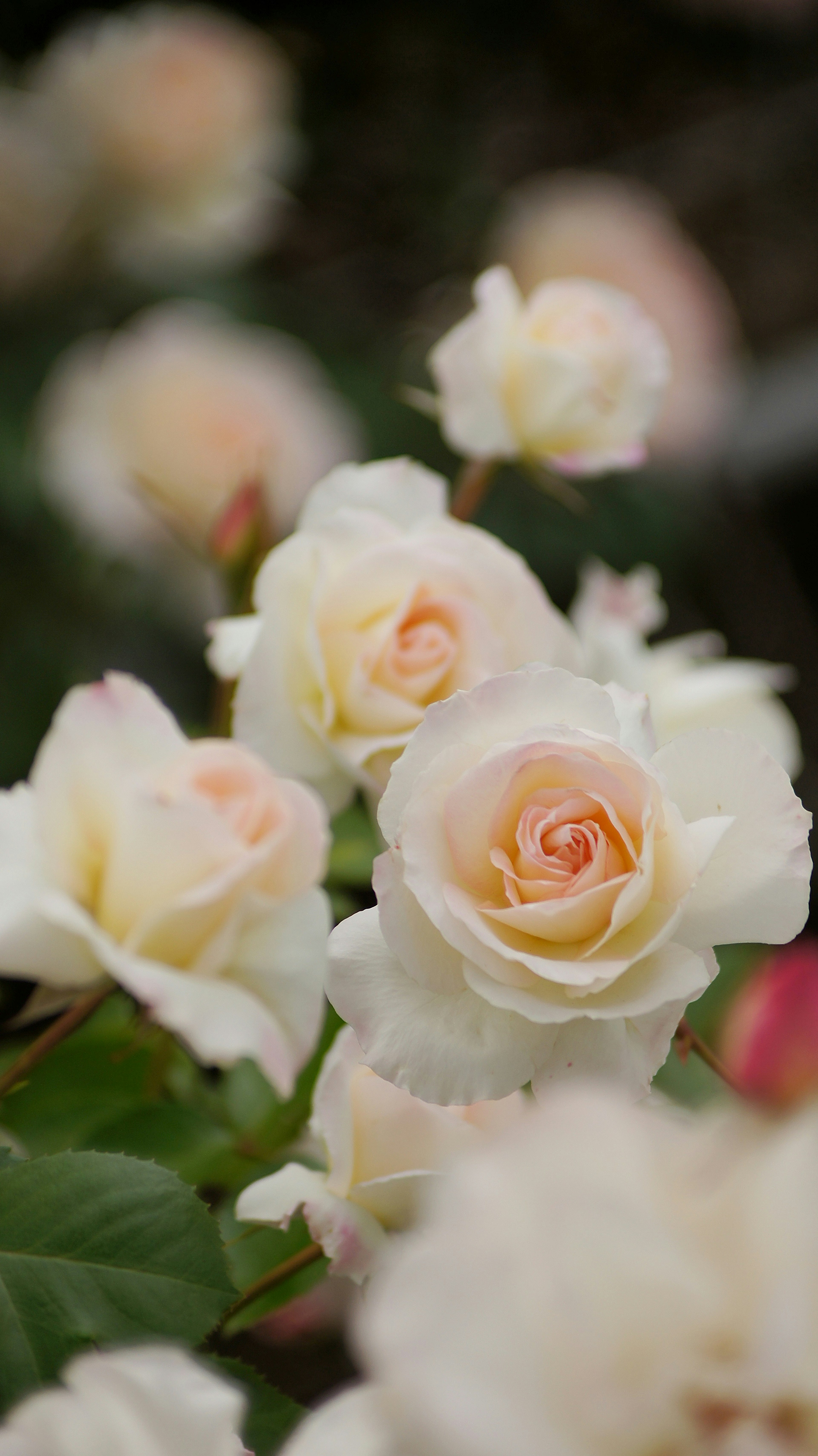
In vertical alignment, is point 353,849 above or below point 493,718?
below

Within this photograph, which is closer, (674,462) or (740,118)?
(674,462)

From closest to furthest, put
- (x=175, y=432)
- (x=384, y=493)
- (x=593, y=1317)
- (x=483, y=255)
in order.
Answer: (x=593, y=1317), (x=384, y=493), (x=175, y=432), (x=483, y=255)

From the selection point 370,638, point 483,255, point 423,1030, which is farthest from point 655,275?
point 423,1030

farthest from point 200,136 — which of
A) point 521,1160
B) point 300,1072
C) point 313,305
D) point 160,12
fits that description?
point 521,1160

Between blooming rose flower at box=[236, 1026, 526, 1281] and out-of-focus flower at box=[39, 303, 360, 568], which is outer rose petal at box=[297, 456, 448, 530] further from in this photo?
out-of-focus flower at box=[39, 303, 360, 568]

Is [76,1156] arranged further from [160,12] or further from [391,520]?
[160,12]

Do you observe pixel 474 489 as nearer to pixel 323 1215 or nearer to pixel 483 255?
pixel 323 1215
